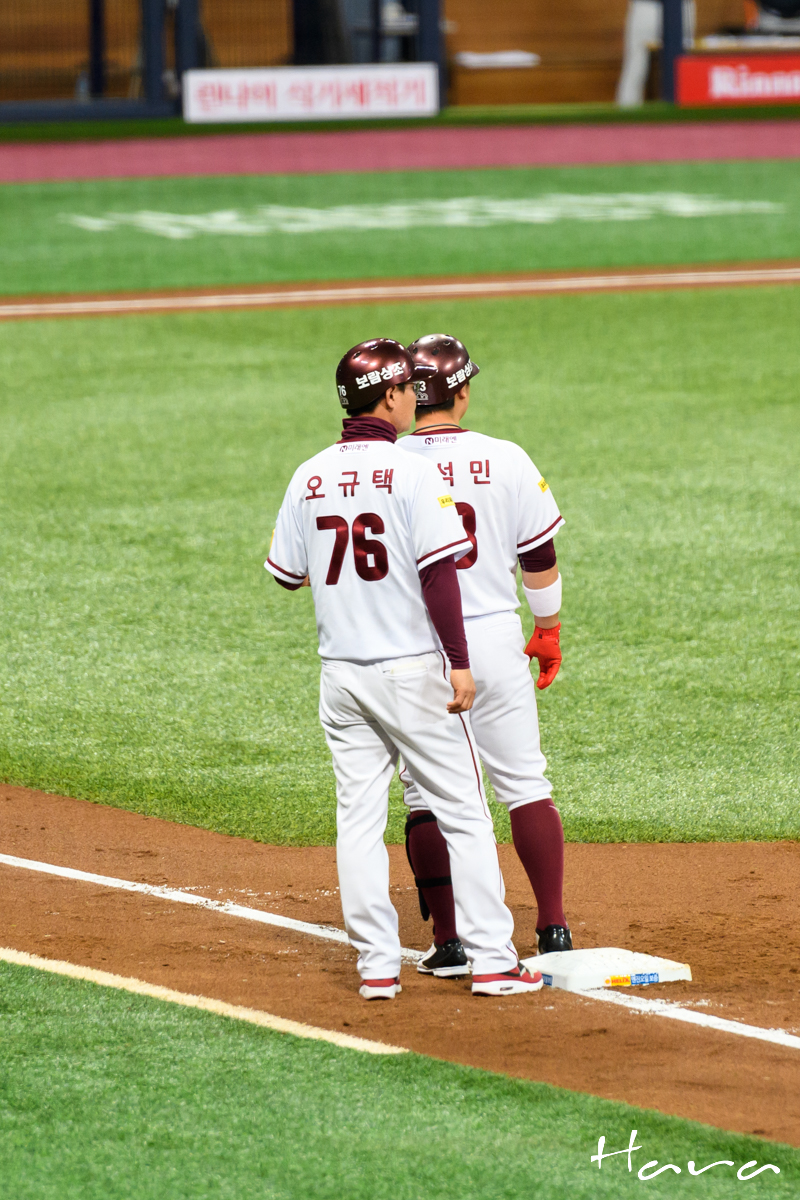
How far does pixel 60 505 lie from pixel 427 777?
23.5 ft

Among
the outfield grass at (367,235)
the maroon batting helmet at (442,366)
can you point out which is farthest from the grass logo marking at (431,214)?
the maroon batting helmet at (442,366)

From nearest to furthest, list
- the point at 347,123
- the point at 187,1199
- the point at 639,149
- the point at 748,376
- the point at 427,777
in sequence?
the point at 187,1199, the point at 427,777, the point at 748,376, the point at 347,123, the point at 639,149

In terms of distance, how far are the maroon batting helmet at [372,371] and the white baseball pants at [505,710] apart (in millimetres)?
673

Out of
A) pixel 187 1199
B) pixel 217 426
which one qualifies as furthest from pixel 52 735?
pixel 217 426

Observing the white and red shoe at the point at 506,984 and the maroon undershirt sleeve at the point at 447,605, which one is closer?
the maroon undershirt sleeve at the point at 447,605

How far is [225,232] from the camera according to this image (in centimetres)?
2339

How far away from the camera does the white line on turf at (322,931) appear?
14.1ft

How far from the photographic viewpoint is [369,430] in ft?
14.8

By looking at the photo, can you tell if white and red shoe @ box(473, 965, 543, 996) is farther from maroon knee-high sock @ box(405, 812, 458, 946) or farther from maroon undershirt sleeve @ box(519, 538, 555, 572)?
maroon undershirt sleeve @ box(519, 538, 555, 572)

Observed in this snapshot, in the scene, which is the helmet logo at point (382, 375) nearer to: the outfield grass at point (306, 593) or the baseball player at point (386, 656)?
the baseball player at point (386, 656)

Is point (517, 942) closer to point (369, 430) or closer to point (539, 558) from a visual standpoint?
point (539, 558)

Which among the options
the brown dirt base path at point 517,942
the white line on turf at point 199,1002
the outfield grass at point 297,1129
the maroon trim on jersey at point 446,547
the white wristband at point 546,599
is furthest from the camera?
the white wristband at point 546,599

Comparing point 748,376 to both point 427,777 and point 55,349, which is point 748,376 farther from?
point 427,777

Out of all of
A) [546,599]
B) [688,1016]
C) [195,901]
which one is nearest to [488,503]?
[546,599]
